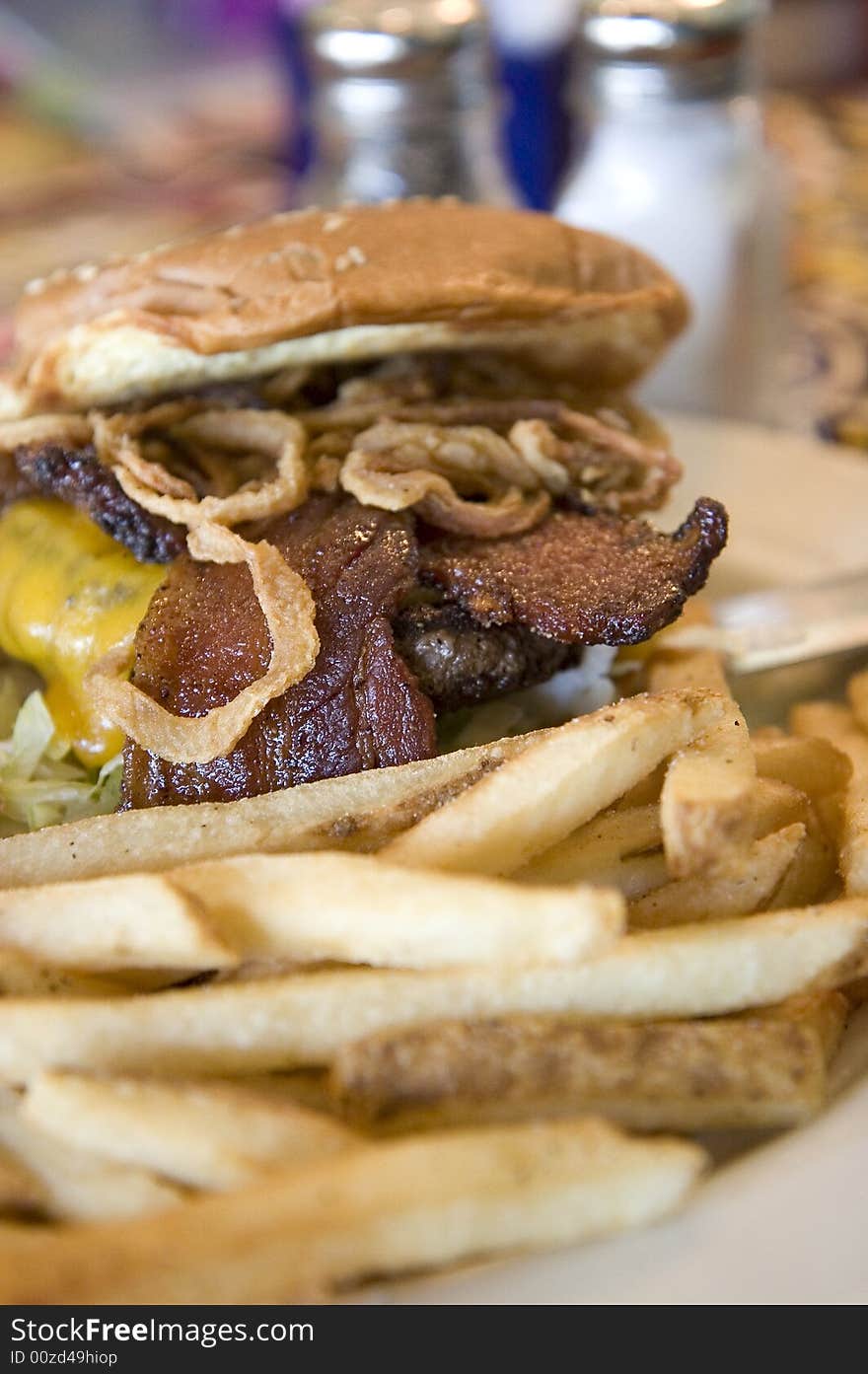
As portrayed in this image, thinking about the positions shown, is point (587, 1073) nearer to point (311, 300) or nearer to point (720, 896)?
point (720, 896)

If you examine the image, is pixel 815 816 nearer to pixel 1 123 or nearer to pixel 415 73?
pixel 415 73

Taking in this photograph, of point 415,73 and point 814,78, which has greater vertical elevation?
point 415,73

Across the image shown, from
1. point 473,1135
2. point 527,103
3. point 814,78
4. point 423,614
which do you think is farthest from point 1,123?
point 473,1135

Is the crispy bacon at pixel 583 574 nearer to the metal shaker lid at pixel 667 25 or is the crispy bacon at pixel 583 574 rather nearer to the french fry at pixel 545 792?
the french fry at pixel 545 792

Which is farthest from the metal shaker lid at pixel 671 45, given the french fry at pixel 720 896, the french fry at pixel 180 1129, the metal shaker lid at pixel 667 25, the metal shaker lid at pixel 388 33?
the french fry at pixel 180 1129

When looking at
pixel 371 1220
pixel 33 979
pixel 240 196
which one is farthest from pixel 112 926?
pixel 240 196

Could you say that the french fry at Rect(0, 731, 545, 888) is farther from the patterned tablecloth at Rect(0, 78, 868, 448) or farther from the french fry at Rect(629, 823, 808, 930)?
the patterned tablecloth at Rect(0, 78, 868, 448)
